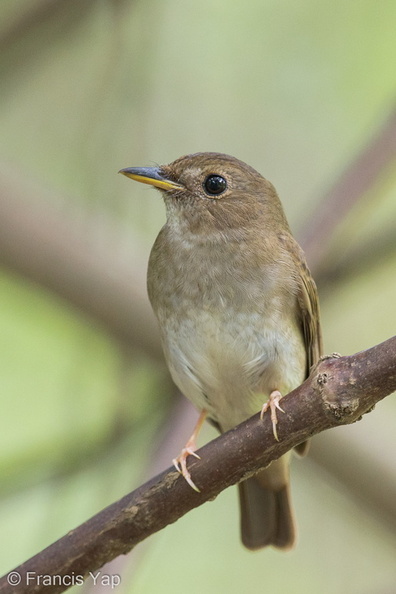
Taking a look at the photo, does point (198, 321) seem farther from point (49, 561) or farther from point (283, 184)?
point (283, 184)

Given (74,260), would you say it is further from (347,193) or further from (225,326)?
(347,193)

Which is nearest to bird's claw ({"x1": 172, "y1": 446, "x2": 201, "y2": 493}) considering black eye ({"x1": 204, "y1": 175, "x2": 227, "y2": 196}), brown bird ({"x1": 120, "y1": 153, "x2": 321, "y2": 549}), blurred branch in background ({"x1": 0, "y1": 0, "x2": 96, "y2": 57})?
brown bird ({"x1": 120, "y1": 153, "x2": 321, "y2": 549})

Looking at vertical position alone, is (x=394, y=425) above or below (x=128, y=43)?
below

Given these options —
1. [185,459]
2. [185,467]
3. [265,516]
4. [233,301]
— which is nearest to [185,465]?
[185,467]

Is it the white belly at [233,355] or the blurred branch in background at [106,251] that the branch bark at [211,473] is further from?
the blurred branch in background at [106,251]

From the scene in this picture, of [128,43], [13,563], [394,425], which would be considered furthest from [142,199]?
[13,563]

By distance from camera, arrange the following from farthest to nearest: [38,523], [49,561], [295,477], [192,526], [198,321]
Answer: [192,526] → [295,477] → [38,523] → [198,321] → [49,561]
